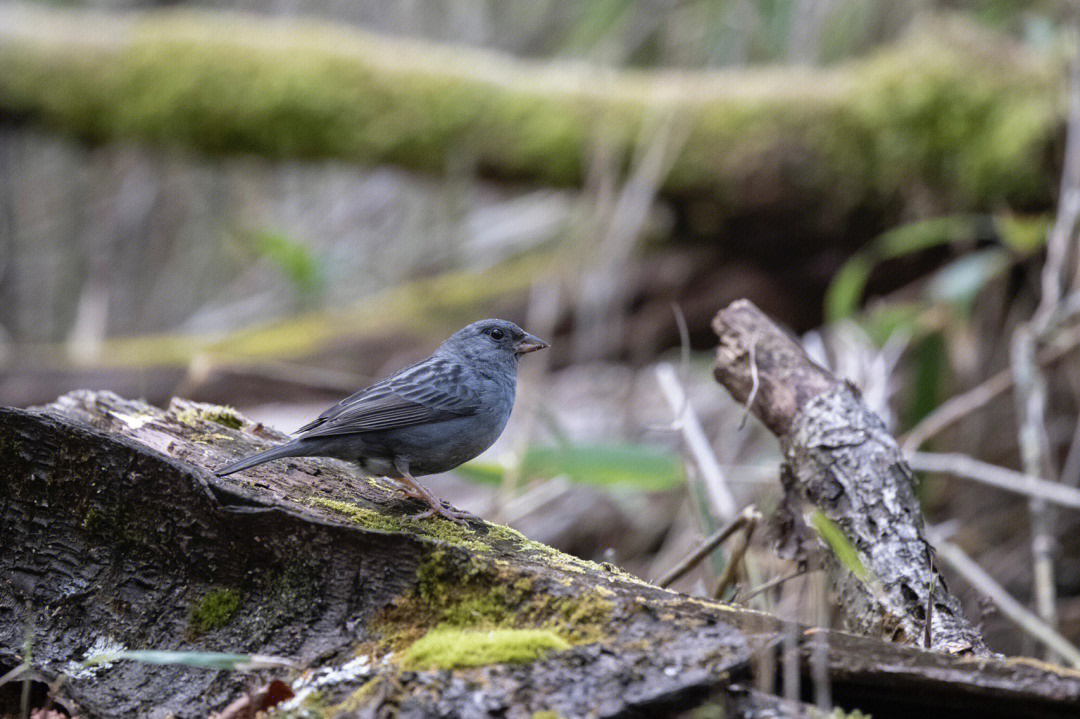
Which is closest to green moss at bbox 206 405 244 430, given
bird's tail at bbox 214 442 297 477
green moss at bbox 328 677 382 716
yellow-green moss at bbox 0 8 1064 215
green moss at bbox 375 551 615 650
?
bird's tail at bbox 214 442 297 477

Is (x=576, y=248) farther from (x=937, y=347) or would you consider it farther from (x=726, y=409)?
(x=937, y=347)

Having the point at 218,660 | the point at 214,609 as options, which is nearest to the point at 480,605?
the point at 218,660

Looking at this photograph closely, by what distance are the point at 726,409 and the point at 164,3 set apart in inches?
374

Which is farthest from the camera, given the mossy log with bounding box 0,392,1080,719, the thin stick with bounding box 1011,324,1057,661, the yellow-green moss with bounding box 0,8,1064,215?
the yellow-green moss with bounding box 0,8,1064,215

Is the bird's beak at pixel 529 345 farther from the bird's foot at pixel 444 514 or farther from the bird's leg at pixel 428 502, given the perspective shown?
the bird's foot at pixel 444 514

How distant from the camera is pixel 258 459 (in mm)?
2764

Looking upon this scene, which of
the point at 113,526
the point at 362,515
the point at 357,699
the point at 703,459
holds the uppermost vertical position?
the point at 703,459

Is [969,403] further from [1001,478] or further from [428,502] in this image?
[428,502]

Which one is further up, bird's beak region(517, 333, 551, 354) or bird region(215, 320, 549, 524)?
bird's beak region(517, 333, 551, 354)

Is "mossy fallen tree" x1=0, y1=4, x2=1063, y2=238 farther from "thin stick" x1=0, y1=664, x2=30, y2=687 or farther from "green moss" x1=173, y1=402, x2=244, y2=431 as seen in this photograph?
"thin stick" x1=0, y1=664, x2=30, y2=687

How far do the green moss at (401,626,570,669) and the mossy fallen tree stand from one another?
15.0 ft

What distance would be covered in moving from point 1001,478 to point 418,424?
2589 millimetres

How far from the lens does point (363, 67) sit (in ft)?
21.6

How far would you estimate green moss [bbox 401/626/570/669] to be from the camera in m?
1.99
